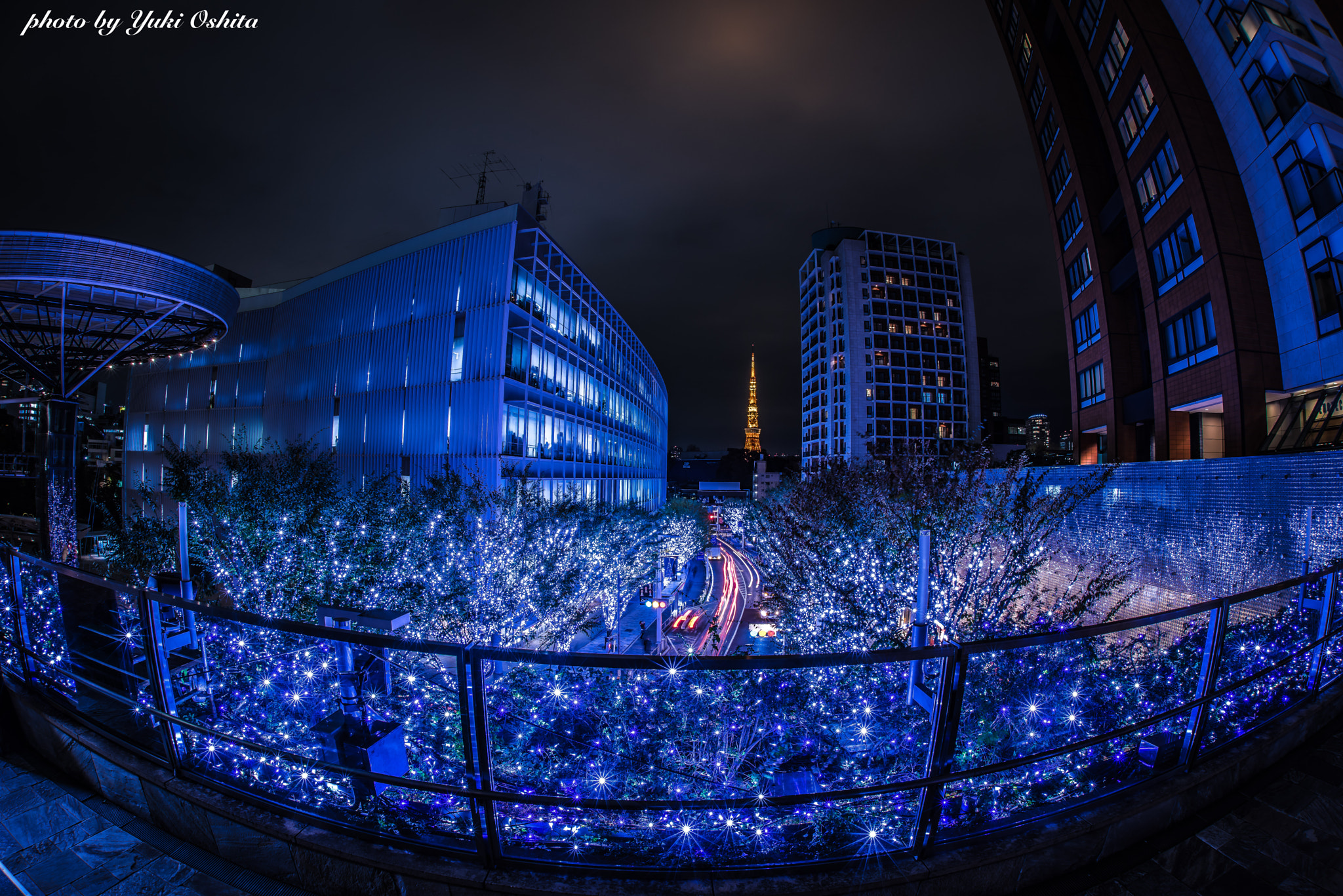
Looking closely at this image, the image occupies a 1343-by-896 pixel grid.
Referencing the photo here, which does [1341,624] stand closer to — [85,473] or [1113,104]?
[1113,104]

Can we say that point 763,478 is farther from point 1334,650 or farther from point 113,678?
point 113,678

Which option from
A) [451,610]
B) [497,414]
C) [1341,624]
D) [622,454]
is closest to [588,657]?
[1341,624]

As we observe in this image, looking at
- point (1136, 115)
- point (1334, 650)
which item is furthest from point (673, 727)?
point (1136, 115)

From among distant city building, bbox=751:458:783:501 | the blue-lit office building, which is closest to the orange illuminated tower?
distant city building, bbox=751:458:783:501

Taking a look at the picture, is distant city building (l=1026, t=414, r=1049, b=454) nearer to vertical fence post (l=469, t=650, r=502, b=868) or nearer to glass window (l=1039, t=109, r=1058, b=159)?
glass window (l=1039, t=109, r=1058, b=159)

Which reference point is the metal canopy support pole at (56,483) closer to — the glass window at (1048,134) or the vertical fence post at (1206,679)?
the vertical fence post at (1206,679)

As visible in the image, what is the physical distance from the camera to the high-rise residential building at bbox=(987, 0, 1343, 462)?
45.8ft

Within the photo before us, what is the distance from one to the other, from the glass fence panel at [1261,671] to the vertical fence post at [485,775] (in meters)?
4.59

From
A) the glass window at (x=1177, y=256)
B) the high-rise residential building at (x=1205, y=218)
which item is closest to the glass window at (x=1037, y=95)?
the high-rise residential building at (x=1205, y=218)

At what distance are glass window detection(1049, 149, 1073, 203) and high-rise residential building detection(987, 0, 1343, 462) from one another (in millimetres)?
1051

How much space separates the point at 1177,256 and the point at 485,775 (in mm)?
26943

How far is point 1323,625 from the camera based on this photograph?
4098 mm

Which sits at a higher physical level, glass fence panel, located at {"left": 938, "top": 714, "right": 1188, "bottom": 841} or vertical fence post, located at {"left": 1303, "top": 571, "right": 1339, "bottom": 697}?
vertical fence post, located at {"left": 1303, "top": 571, "right": 1339, "bottom": 697}

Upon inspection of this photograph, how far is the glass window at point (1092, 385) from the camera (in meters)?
22.4
